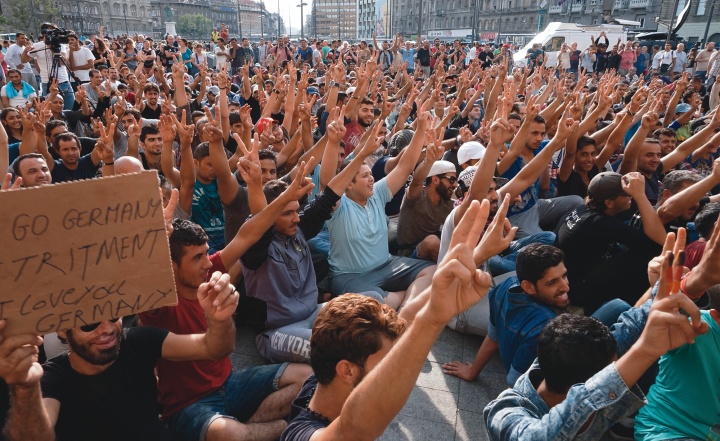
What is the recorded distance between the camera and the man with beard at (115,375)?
212cm

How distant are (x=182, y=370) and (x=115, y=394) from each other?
490 millimetres

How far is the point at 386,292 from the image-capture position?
14.2 feet

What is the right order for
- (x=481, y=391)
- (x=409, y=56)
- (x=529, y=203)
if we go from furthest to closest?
1. (x=409, y=56)
2. (x=529, y=203)
3. (x=481, y=391)

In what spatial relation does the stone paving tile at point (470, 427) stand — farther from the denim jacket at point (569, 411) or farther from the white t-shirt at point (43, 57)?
the white t-shirt at point (43, 57)

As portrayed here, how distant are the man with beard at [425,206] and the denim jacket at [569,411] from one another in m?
2.70

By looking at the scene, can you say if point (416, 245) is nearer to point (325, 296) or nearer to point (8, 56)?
point (325, 296)

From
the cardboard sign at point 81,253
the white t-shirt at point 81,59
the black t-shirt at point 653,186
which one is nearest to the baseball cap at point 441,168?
the black t-shirt at point 653,186

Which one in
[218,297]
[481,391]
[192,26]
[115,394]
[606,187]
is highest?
[192,26]

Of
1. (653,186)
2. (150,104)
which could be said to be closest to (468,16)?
(150,104)

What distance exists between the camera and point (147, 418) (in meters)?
2.43

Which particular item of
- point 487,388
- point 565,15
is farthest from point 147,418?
point 565,15

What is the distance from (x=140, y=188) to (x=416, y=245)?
349cm

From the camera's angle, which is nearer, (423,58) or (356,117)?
(356,117)

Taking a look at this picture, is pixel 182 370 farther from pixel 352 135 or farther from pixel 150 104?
pixel 150 104
